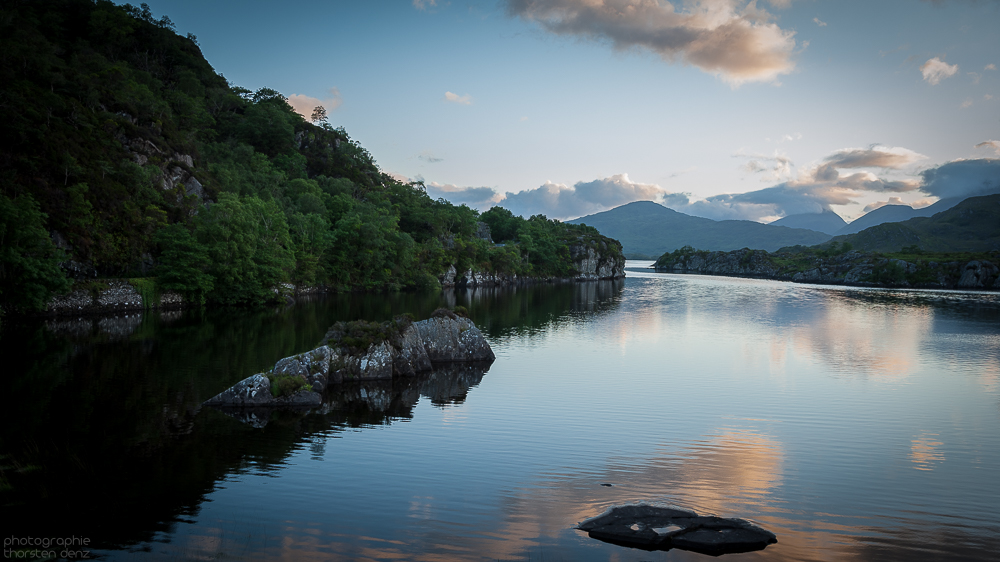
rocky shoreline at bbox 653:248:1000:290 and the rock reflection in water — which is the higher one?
rocky shoreline at bbox 653:248:1000:290

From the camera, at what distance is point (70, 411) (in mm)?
18000

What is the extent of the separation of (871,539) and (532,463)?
8.03 m

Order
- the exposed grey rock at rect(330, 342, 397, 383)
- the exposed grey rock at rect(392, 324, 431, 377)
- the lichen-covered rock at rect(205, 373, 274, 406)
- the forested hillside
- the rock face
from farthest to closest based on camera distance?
the forested hillside
the exposed grey rock at rect(392, 324, 431, 377)
the exposed grey rock at rect(330, 342, 397, 383)
the lichen-covered rock at rect(205, 373, 274, 406)
the rock face

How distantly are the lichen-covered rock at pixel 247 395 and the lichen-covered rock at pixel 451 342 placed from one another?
33.7ft

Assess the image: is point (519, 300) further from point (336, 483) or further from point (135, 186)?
point (336, 483)

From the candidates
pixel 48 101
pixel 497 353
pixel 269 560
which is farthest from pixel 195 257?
pixel 269 560

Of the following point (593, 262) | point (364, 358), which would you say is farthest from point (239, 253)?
point (593, 262)

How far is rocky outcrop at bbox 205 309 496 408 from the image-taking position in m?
20.4

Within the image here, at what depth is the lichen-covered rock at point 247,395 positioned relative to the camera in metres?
19.8

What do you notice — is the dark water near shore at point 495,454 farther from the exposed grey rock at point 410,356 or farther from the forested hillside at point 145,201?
the forested hillside at point 145,201

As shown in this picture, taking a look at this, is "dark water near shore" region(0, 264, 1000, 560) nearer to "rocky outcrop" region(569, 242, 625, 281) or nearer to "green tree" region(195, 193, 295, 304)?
"green tree" region(195, 193, 295, 304)

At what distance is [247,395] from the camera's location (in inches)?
787

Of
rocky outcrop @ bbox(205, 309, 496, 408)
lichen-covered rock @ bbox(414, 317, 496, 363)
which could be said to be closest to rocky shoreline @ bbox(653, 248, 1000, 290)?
lichen-covered rock @ bbox(414, 317, 496, 363)

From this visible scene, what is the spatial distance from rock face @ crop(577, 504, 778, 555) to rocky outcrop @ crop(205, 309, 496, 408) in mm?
13821
